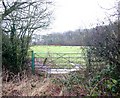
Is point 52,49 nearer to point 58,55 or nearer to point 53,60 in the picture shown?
point 58,55

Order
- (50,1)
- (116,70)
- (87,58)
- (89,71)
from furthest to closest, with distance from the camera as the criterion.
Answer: (50,1)
(87,58)
(89,71)
(116,70)

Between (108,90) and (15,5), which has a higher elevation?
(15,5)

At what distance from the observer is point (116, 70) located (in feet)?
17.5

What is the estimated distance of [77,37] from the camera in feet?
26.0

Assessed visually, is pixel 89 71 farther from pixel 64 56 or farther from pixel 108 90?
pixel 64 56

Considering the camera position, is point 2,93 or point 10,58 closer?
point 2,93

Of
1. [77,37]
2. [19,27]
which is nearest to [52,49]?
[19,27]

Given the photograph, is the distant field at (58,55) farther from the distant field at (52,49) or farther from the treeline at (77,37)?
the treeline at (77,37)

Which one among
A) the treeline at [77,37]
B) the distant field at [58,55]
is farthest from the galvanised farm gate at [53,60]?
the treeline at [77,37]

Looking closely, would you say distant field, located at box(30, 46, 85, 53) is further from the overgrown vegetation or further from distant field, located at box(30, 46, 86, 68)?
the overgrown vegetation

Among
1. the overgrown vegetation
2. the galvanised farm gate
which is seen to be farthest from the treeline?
the galvanised farm gate

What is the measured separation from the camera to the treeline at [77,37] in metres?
5.98

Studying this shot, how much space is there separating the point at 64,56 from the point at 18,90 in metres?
4.38

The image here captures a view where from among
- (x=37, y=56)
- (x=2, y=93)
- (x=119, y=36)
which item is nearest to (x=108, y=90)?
(x=119, y=36)
